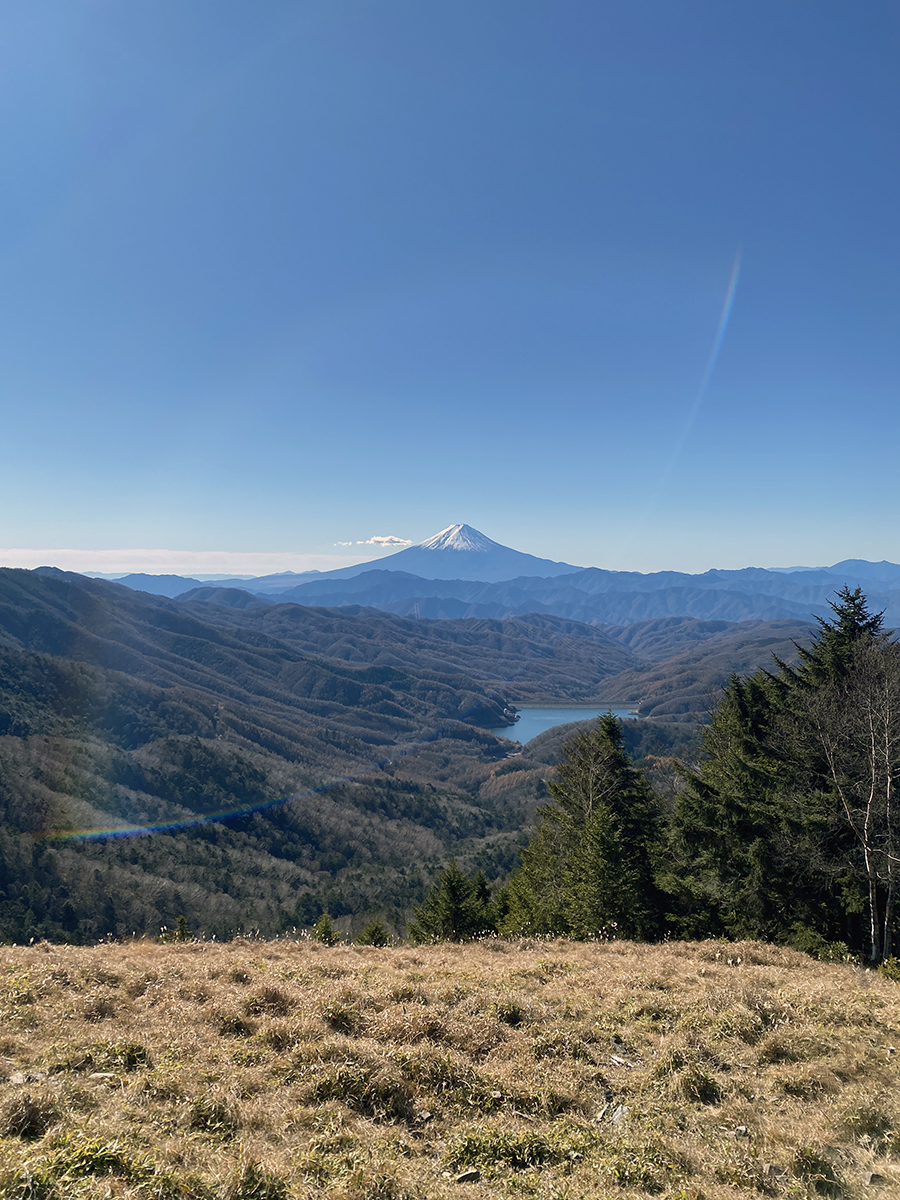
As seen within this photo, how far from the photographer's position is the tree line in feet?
59.6

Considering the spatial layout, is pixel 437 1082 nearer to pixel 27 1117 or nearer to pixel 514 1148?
pixel 514 1148

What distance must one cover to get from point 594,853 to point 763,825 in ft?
22.7

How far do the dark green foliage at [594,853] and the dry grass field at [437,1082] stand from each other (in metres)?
10.8

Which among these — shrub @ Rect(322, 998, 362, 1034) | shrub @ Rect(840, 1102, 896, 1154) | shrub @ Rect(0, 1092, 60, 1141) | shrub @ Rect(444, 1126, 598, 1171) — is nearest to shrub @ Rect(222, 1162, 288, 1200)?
Result: shrub @ Rect(444, 1126, 598, 1171)

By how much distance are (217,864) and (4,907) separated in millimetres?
52087

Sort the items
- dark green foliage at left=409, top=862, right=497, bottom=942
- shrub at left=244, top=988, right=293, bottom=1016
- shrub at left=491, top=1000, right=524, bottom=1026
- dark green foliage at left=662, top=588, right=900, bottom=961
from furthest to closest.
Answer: dark green foliage at left=409, top=862, right=497, bottom=942 → dark green foliage at left=662, top=588, right=900, bottom=961 → shrub at left=491, top=1000, right=524, bottom=1026 → shrub at left=244, top=988, right=293, bottom=1016

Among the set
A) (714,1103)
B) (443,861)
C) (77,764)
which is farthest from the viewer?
(77,764)

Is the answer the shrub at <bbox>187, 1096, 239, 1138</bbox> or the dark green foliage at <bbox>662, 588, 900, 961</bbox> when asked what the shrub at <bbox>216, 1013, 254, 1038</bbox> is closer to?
the shrub at <bbox>187, 1096, 239, 1138</bbox>

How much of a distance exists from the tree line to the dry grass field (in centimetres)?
724

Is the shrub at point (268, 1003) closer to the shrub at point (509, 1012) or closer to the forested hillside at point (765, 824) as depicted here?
the shrub at point (509, 1012)

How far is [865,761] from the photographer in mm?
18203

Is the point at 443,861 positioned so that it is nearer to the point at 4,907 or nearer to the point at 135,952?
the point at 4,907

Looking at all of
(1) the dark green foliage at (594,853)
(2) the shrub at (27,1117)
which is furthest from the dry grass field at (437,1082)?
(1) the dark green foliage at (594,853)

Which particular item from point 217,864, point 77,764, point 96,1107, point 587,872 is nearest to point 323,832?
point 217,864
